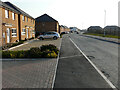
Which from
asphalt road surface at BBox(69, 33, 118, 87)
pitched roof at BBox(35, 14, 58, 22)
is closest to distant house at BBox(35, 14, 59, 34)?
pitched roof at BBox(35, 14, 58, 22)

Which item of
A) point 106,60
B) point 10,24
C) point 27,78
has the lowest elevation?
point 27,78

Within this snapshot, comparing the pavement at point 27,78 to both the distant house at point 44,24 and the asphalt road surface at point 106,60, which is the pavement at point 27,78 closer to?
the asphalt road surface at point 106,60

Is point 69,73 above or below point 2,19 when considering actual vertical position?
below

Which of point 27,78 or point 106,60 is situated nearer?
point 27,78

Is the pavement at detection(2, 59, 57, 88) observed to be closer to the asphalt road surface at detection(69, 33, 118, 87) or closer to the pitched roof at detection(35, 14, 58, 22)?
the asphalt road surface at detection(69, 33, 118, 87)

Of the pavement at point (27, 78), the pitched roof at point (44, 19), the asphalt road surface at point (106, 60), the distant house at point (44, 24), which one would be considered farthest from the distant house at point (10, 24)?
the pitched roof at point (44, 19)

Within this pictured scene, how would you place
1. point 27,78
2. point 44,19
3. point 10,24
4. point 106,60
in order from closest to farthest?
point 27,78, point 106,60, point 10,24, point 44,19

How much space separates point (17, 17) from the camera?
2130 centimetres

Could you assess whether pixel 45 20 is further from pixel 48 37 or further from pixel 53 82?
pixel 53 82

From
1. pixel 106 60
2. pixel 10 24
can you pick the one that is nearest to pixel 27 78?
pixel 106 60

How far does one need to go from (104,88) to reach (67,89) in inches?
52.4

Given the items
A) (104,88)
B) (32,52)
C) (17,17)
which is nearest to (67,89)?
(104,88)

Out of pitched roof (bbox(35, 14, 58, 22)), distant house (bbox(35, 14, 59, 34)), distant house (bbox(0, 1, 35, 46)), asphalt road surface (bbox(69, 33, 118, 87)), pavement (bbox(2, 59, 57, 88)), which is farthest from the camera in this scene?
pitched roof (bbox(35, 14, 58, 22))

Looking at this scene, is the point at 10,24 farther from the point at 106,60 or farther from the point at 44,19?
the point at 44,19
